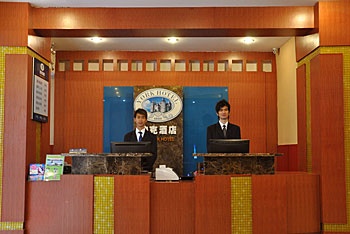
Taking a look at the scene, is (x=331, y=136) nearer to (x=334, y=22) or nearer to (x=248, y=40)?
(x=334, y=22)

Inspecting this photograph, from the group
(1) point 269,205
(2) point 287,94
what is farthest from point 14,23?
(2) point 287,94

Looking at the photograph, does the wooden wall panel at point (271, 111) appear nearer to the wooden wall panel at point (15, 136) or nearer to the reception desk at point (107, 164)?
the reception desk at point (107, 164)

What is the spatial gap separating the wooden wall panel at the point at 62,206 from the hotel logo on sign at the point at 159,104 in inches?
Result: 124

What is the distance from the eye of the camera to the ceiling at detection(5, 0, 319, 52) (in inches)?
245

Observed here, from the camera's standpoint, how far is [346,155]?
19.9ft

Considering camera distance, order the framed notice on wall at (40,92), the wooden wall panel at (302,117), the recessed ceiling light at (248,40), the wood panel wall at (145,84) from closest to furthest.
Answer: the framed notice on wall at (40,92)
the wooden wall panel at (302,117)
the recessed ceiling light at (248,40)
the wood panel wall at (145,84)

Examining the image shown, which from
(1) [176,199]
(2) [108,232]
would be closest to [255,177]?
(1) [176,199]

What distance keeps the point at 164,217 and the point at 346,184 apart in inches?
93.1

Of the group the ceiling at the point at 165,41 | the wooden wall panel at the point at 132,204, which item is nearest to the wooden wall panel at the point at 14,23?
the ceiling at the point at 165,41

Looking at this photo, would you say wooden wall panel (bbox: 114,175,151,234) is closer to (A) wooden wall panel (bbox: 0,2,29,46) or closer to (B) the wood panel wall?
(A) wooden wall panel (bbox: 0,2,29,46)

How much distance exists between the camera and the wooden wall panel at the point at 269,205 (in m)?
5.74

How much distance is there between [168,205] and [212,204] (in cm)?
54

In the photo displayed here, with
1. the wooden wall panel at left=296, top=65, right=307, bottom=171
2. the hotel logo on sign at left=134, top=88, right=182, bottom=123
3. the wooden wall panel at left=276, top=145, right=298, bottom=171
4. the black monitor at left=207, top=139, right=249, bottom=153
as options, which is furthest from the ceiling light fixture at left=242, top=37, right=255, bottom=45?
the black monitor at left=207, top=139, right=249, bottom=153

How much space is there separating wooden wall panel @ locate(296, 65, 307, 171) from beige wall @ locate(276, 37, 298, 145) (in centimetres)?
89
